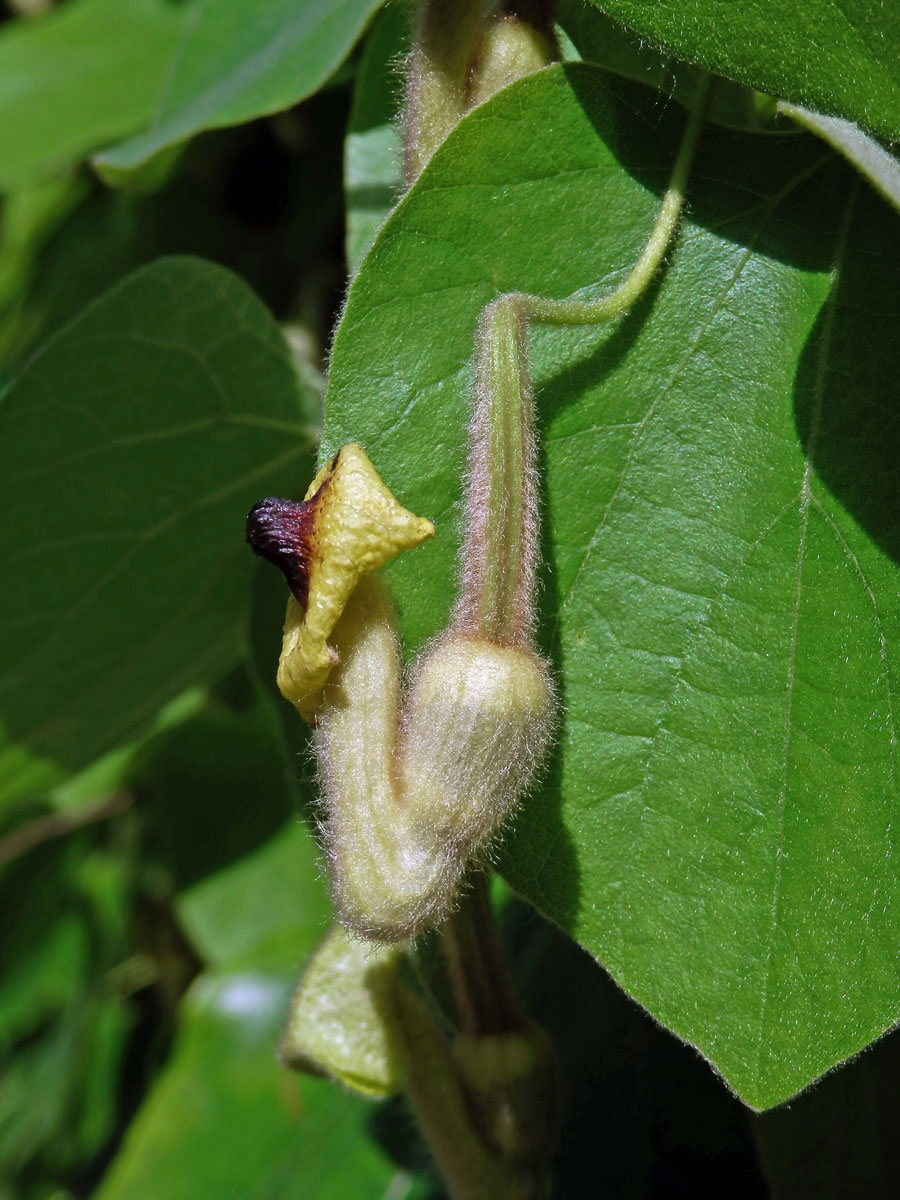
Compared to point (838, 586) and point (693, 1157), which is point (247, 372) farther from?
point (693, 1157)

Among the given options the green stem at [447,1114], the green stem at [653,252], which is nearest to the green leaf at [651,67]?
the green stem at [653,252]

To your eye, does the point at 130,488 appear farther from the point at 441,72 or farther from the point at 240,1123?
the point at 240,1123

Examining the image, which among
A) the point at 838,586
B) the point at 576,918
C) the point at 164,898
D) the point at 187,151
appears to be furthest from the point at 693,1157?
the point at 187,151

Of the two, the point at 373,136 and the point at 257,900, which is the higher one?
the point at 373,136

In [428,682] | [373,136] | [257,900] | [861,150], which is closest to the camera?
[428,682]

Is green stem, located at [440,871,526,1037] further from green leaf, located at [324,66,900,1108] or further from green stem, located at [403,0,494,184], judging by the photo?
green stem, located at [403,0,494,184]

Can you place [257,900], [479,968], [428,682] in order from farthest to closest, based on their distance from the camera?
1. [257,900]
2. [479,968]
3. [428,682]

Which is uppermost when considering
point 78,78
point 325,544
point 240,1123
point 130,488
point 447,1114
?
point 78,78

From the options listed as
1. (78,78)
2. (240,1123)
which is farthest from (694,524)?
(78,78)

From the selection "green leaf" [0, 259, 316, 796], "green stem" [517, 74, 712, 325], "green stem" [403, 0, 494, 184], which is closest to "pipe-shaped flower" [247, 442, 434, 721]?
"green stem" [517, 74, 712, 325]
